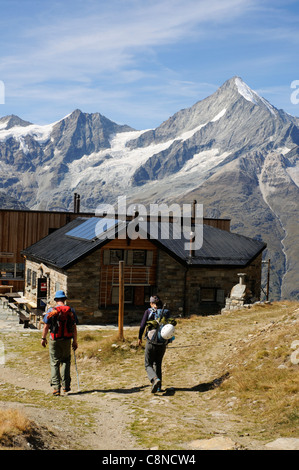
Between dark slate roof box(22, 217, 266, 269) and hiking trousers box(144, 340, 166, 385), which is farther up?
dark slate roof box(22, 217, 266, 269)

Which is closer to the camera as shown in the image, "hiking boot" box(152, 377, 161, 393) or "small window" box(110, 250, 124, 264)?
"hiking boot" box(152, 377, 161, 393)

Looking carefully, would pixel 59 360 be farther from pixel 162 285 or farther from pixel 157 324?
pixel 162 285

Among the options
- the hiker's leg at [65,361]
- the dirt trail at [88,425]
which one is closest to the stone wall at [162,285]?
the hiker's leg at [65,361]

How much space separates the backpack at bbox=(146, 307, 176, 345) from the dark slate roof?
47.9ft

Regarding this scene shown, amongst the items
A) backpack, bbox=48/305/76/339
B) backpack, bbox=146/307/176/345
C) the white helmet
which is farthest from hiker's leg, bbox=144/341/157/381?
Answer: backpack, bbox=48/305/76/339

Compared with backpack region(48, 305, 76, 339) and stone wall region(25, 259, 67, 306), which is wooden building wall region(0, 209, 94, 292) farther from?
backpack region(48, 305, 76, 339)

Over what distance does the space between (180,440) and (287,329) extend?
7168 millimetres

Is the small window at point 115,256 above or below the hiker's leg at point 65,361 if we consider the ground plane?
above

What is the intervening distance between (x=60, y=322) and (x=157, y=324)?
7.09 ft

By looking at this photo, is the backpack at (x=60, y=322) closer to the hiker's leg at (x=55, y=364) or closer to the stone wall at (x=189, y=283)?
the hiker's leg at (x=55, y=364)

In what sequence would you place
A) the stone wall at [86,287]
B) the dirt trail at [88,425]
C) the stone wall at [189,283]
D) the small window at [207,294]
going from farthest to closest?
1. the small window at [207,294]
2. the stone wall at [189,283]
3. the stone wall at [86,287]
4. the dirt trail at [88,425]

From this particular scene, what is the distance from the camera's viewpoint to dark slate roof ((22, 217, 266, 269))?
27219 mm

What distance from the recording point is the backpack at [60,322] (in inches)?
448
